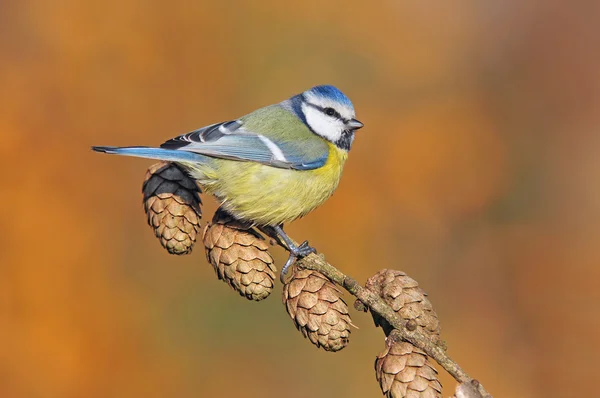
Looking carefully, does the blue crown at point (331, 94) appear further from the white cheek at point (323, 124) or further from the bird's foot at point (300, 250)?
the bird's foot at point (300, 250)

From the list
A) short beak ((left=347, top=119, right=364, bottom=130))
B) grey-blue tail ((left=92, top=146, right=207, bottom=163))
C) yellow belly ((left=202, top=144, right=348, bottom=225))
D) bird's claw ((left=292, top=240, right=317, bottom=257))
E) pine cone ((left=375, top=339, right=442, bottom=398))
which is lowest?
pine cone ((left=375, top=339, right=442, bottom=398))

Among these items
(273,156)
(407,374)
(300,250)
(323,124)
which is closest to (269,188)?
(273,156)

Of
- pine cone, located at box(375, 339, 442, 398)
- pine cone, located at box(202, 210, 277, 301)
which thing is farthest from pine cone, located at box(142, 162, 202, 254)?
pine cone, located at box(375, 339, 442, 398)

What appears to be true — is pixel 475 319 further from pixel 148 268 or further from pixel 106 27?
pixel 106 27

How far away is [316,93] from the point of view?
234cm

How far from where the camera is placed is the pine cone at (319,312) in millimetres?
1361

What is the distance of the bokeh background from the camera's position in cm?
282

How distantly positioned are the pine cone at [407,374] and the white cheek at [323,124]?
3.96 feet

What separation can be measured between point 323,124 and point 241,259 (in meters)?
0.98

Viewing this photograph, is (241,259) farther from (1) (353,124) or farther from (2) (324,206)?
(2) (324,206)

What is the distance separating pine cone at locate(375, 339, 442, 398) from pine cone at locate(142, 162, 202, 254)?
1.94ft

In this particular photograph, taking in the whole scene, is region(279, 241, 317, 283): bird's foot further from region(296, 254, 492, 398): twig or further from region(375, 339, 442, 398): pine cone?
region(375, 339, 442, 398): pine cone

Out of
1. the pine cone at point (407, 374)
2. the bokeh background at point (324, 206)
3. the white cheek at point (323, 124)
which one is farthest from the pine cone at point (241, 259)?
the bokeh background at point (324, 206)

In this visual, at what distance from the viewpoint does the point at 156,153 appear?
1.90 m
